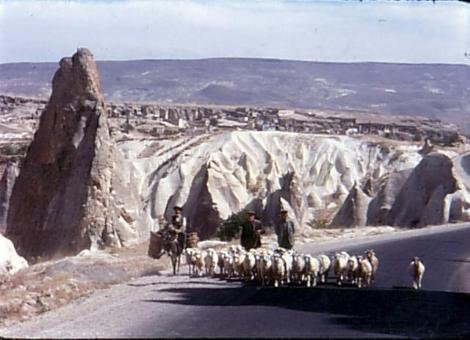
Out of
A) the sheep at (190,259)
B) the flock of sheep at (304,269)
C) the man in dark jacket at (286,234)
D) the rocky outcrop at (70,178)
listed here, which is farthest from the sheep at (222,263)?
the rocky outcrop at (70,178)

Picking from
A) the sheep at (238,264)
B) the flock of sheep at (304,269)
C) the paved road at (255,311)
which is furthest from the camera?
the sheep at (238,264)

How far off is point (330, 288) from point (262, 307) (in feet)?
9.29

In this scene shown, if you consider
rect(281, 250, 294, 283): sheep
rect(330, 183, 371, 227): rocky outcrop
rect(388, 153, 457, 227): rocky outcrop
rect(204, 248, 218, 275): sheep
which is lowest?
rect(330, 183, 371, 227): rocky outcrop

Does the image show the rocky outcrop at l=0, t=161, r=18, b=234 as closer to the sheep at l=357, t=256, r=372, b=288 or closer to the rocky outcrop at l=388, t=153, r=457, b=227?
the rocky outcrop at l=388, t=153, r=457, b=227

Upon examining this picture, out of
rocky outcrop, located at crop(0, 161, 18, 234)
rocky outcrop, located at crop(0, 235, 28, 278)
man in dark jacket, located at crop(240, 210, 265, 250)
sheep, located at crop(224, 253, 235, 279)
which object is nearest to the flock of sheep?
sheep, located at crop(224, 253, 235, 279)

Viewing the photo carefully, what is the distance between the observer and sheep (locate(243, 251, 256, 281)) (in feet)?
68.8

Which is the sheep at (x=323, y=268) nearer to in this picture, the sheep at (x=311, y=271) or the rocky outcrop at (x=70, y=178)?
the sheep at (x=311, y=271)

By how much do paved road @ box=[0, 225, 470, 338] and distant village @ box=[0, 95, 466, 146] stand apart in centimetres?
10744

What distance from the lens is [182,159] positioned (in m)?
89.4

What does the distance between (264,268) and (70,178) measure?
17137 millimetres

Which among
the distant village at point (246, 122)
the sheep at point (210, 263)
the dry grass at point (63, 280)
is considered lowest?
the distant village at point (246, 122)

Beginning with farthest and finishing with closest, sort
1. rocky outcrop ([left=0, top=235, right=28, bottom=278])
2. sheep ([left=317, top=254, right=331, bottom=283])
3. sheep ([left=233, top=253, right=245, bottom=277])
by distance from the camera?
rocky outcrop ([left=0, top=235, right=28, bottom=278]), sheep ([left=233, top=253, right=245, bottom=277]), sheep ([left=317, top=254, right=331, bottom=283])

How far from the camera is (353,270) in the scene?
67.2ft

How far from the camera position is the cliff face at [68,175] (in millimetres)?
34625
